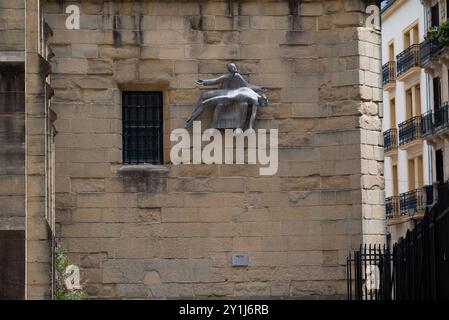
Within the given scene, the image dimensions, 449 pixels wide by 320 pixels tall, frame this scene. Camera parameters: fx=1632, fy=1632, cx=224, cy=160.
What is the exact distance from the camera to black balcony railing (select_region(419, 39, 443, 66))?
5147cm

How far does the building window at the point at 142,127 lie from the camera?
25219 mm

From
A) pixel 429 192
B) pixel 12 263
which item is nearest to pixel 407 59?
pixel 429 192

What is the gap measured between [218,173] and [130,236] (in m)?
1.66

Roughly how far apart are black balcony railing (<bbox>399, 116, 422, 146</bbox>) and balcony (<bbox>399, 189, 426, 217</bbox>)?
1911 mm

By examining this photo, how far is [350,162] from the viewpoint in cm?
2497

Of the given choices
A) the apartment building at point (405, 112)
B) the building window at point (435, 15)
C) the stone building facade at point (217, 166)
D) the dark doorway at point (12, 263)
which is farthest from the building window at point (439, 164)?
the dark doorway at point (12, 263)

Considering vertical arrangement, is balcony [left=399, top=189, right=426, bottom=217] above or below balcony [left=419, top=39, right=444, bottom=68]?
below

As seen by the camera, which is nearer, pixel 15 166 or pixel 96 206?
pixel 15 166

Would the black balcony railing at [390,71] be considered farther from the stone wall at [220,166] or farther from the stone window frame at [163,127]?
the stone window frame at [163,127]

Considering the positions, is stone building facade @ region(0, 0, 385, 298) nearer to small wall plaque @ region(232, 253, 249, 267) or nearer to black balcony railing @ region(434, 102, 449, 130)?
small wall plaque @ region(232, 253, 249, 267)

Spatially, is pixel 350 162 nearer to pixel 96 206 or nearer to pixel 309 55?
pixel 309 55

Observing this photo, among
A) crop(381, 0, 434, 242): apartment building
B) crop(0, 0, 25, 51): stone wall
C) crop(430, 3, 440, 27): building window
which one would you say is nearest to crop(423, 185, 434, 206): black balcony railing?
crop(381, 0, 434, 242): apartment building

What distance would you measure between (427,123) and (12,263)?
33962 mm
